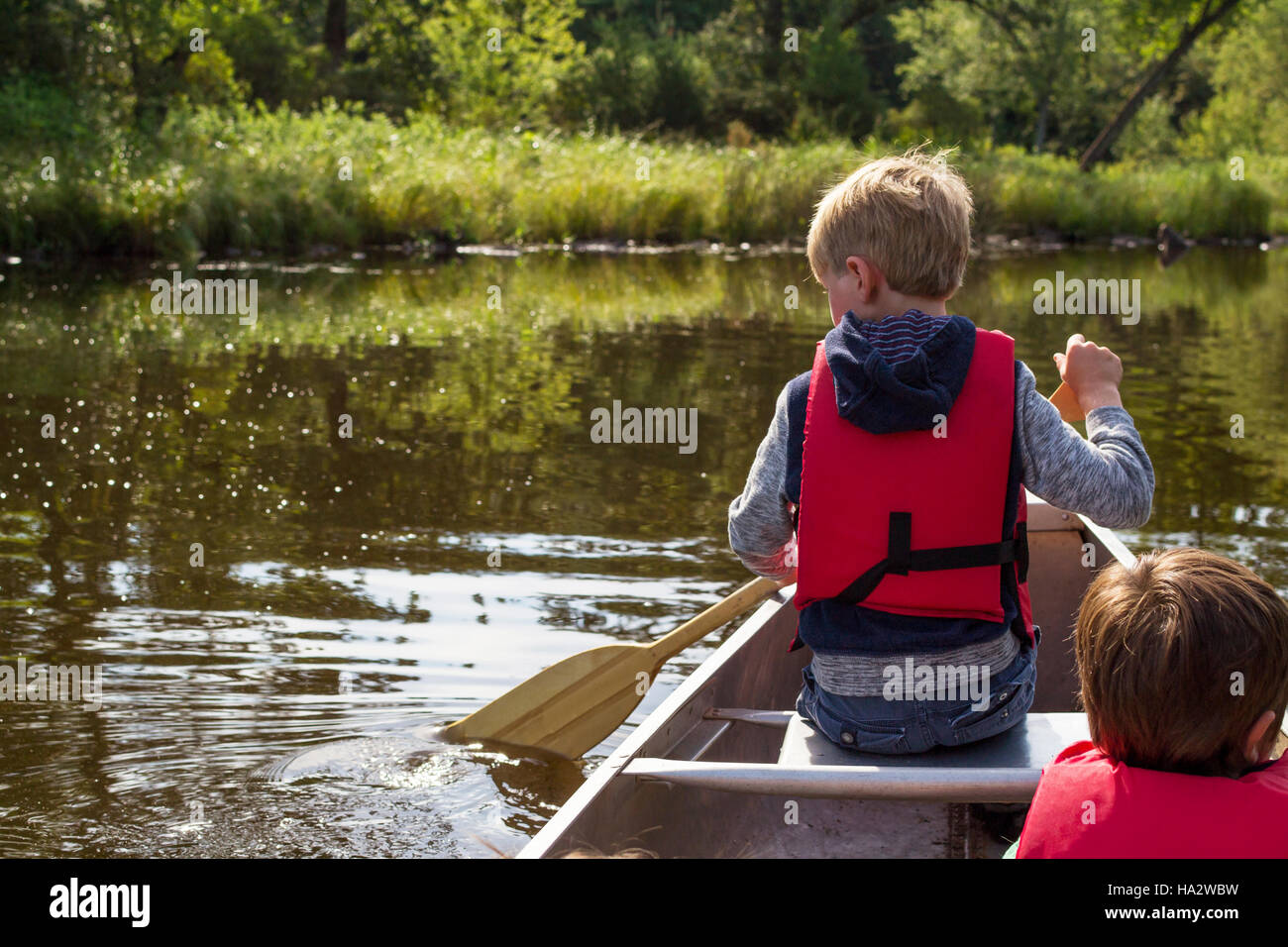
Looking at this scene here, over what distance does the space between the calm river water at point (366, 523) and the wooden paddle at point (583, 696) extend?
3.0 inches

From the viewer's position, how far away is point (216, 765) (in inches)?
141

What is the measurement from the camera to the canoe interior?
2.30 meters

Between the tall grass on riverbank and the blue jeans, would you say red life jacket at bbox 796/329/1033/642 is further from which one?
the tall grass on riverbank

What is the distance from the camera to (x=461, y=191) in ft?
62.7

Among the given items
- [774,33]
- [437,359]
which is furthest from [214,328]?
[774,33]

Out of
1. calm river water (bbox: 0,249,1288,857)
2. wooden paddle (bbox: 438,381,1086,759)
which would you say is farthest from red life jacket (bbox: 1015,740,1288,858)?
wooden paddle (bbox: 438,381,1086,759)

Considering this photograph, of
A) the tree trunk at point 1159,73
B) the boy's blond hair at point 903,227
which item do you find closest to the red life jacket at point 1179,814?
the boy's blond hair at point 903,227

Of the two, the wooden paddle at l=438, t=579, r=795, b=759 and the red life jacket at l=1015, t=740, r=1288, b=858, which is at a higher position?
the red life jacket at l=1015, t=740, r=1288, b=858

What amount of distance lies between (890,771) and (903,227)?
0.84 m

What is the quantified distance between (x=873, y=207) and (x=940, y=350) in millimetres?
253

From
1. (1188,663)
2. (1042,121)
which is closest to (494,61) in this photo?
(1042,121)

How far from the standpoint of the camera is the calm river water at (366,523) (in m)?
3.53

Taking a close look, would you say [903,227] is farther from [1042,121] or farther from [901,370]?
[1042,121]
